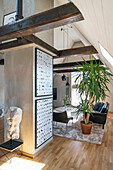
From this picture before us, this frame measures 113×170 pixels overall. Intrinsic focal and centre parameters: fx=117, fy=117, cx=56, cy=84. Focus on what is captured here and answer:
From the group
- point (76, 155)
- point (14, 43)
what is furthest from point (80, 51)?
point (76, 155)

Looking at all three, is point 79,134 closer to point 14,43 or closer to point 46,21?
point 14,43

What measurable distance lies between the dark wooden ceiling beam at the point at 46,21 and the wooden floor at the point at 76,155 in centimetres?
268

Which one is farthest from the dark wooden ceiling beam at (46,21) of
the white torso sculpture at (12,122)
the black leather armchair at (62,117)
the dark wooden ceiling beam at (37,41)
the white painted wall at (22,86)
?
the black leather armchair at (62,117)

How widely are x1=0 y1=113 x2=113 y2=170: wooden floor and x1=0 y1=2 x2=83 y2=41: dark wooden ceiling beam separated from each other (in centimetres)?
268

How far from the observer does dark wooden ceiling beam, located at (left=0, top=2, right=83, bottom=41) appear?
1535mm

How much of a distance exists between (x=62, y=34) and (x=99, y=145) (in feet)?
18.4

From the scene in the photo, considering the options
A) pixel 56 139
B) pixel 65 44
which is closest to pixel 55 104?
pixel 65 44

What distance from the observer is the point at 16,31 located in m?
1.96

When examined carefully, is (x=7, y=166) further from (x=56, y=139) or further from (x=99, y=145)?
(x=99, y=145)

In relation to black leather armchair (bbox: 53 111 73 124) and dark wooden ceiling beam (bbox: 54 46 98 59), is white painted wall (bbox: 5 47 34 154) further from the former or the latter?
black leather armchair (bbox: 53 111 73 124)

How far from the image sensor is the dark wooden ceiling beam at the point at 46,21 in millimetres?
1535

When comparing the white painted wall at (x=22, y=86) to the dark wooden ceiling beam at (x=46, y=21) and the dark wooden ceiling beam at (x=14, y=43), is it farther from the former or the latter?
the dark wooden ceiling beam at (x=46, y=21)

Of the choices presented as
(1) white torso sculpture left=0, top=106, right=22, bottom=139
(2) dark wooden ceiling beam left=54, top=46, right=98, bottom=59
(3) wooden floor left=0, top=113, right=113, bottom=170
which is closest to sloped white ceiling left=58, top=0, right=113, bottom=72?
(2) dark wooden ceiling beam left=54, top=46, right=98, bottom=59

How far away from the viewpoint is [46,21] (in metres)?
1.67
